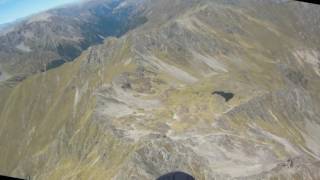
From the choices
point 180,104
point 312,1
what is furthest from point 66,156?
point 312,1

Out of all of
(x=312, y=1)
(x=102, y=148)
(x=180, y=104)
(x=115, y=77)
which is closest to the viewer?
(x=312, y=1)

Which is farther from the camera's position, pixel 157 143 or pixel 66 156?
pixel 66 156

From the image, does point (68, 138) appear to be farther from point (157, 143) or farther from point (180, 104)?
point (157, 143)

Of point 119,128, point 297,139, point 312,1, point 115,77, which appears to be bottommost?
point 297,139

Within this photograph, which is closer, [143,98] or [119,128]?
[119,128]

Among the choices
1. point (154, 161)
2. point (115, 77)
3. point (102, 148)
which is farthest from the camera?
point (115, 77)

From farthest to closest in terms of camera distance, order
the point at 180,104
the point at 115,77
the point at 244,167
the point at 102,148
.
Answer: the point at 115,77 → the point at 180,104 → the point at 102,148 → the point at 244,167

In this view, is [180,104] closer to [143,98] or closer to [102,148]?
[143,98]

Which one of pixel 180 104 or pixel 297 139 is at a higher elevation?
pixel 180 104

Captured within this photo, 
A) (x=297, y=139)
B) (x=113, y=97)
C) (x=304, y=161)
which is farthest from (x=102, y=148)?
(x=297, y=139)
